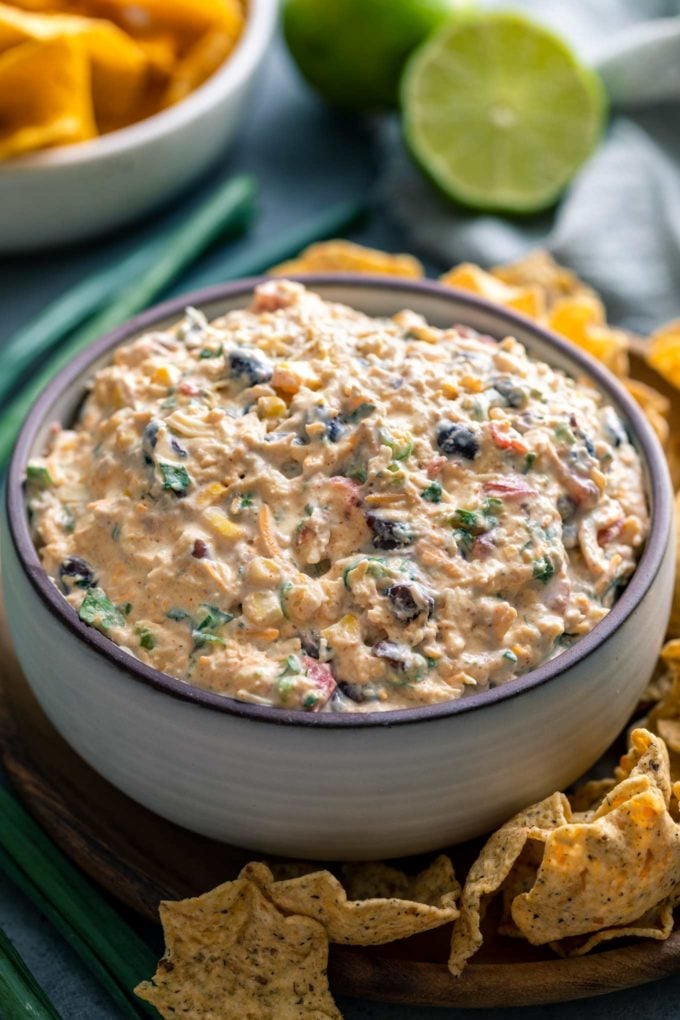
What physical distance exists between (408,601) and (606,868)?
534 mm

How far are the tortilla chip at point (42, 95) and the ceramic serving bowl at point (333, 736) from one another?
148cm

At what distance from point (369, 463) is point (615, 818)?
28.5 inches

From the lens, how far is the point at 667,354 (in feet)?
10.5

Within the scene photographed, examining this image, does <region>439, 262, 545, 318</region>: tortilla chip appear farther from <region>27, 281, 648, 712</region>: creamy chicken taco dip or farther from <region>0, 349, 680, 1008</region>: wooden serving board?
<region>0, 349, 680, 1008</region>: wooden serving board

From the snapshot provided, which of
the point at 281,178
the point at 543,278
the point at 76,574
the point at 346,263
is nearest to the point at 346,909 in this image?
the point at 76,574

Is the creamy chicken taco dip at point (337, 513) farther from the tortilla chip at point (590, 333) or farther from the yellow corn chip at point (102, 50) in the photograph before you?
the yellow corn chip at point (102, 50)

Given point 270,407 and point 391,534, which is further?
point 270,407

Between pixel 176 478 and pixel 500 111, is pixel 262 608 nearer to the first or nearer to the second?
pixel 176 478

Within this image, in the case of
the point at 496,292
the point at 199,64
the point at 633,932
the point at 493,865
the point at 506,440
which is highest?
the point at 199,64

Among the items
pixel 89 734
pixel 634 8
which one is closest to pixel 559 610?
pixel 89 734

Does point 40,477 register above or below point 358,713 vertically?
above

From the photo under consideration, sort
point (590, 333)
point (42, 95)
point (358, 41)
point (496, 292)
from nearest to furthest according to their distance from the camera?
point (590, 333)
point (496, 292)
point (42, 95)
point (358, 41)

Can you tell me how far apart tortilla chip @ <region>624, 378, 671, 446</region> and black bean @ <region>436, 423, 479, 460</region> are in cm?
75

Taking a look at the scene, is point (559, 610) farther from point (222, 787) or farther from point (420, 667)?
point (222, 787)
